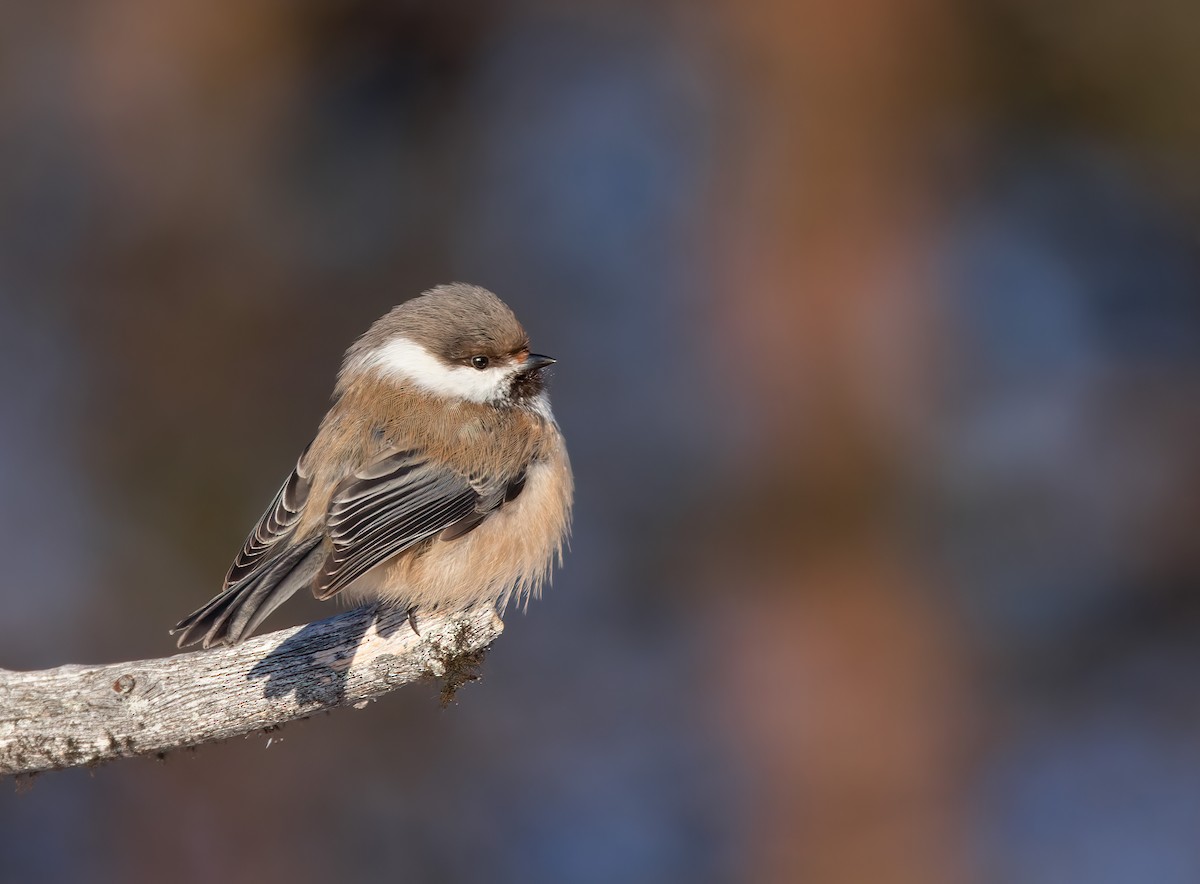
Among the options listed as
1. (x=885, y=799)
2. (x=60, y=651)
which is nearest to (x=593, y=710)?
(x=885, y=799)

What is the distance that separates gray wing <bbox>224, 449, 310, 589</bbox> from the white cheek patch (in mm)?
608

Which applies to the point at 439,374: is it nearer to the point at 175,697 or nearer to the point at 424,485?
the point at 424,485

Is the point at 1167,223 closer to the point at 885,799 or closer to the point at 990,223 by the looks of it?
the point at 990,223

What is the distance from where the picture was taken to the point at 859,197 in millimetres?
9758

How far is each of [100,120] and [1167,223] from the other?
8865mm

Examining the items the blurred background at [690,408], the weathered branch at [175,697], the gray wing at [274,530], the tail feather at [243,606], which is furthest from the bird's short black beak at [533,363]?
the blurred background at [690,408]

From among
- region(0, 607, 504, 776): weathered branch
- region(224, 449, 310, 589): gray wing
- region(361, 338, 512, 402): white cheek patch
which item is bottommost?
region(0, 607, 504, 776): weathered branch

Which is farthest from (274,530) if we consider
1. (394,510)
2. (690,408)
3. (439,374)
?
(690,408)

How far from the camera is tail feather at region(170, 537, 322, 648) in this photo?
4148 mm

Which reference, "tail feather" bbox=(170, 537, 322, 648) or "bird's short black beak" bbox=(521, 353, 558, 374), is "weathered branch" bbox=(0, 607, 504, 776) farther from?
"bird's short black beak" bbox=(521, 353, 558, 374)

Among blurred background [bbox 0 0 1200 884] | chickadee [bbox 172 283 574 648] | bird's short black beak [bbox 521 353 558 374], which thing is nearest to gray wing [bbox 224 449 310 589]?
chickadee [bbox 172 283 574 648]

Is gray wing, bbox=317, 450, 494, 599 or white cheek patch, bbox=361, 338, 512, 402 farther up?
white cheek patch, bbox=361, 338, 512, 402

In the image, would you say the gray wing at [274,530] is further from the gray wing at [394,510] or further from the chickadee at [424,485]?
the gray wing at [394,510]

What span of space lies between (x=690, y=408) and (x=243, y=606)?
644 centimetres
